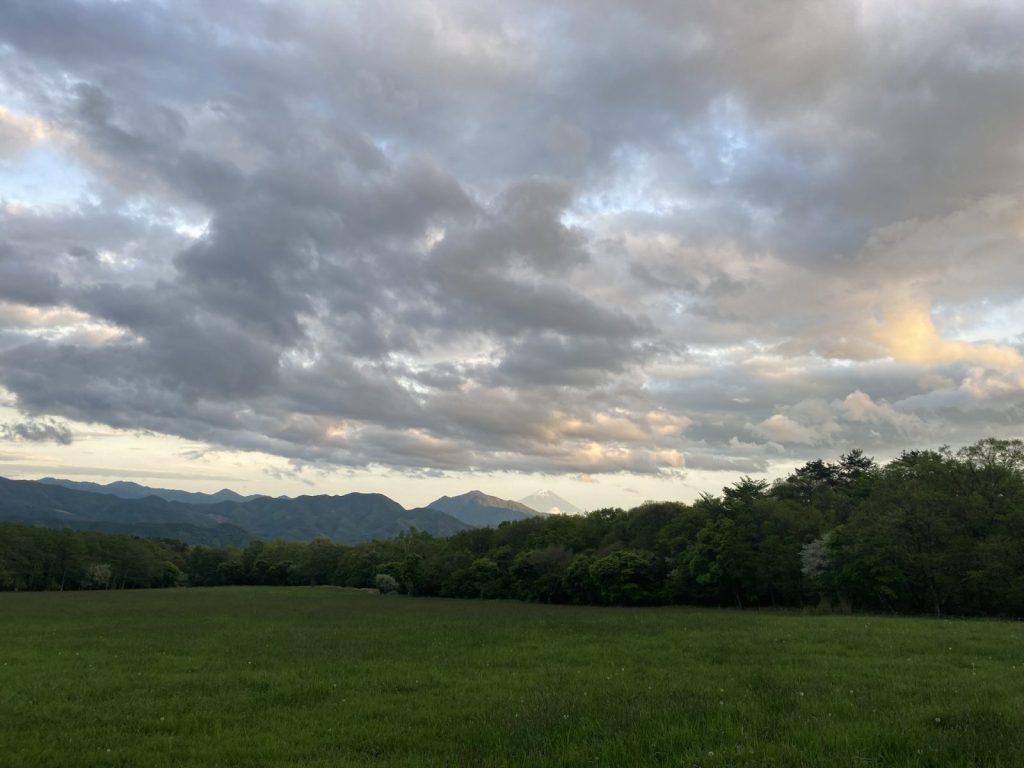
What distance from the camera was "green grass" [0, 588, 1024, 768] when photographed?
10.4 meters

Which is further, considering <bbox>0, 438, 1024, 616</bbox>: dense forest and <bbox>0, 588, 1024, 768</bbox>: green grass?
<bbox>0, 438, 1024, 616</bbox>: dense forest

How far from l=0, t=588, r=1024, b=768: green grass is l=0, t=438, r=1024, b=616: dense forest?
29.5 meters

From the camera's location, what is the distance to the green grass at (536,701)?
34.0ft

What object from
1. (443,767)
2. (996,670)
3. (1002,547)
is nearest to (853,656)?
(996,670)

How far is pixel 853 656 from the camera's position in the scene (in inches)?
851

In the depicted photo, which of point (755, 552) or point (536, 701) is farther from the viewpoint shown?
point (755, 552)

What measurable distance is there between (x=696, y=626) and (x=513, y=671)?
714 inches

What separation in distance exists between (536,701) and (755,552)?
6657 cm

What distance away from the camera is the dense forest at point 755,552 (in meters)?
54.1

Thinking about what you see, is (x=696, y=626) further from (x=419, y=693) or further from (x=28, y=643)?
(x=28, y=643)

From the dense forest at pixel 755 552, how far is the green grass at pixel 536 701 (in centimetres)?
2949

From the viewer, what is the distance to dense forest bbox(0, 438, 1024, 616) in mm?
54122

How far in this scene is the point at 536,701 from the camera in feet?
48.0

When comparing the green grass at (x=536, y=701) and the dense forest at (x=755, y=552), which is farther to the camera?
the dense forest at (x=755, y=552)
